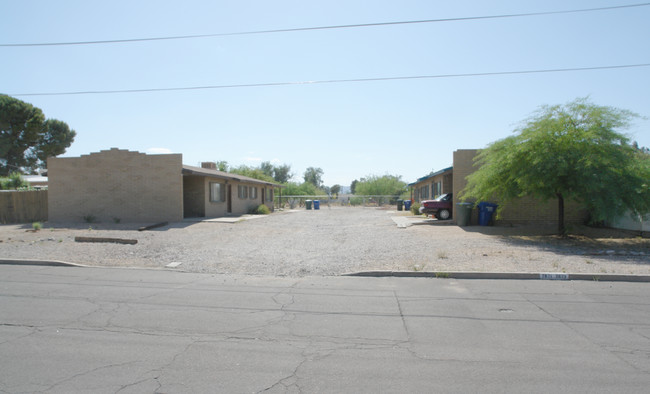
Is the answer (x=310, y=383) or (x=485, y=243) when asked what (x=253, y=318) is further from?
(x=485, y=243)

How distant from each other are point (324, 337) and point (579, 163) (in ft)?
38.7

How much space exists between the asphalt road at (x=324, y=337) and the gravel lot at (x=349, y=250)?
6.06ft

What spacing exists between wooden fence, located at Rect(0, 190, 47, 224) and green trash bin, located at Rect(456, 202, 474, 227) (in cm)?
2362

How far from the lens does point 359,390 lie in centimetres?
373

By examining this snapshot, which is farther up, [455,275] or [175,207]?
[175,207]

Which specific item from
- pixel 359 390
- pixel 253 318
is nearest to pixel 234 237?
pixel 253 318

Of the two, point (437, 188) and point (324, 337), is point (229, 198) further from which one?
point (324, 337)

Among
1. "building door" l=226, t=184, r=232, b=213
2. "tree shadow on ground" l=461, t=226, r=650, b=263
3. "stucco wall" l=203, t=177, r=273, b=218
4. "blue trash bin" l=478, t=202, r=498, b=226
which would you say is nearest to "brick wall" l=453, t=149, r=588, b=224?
"blue trash bin" l=478, t=202, r=498, b=226

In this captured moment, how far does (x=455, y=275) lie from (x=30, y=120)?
148 ft

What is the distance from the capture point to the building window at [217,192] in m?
25.5

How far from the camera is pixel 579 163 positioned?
43.1 ft

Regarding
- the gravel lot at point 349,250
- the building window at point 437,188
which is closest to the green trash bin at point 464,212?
the gravel lot at point 349,250

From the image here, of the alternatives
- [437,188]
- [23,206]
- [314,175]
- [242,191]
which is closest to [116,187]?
[23,206]

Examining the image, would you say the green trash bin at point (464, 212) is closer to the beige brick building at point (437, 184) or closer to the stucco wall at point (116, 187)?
the beige brick building at point (437, 184)
